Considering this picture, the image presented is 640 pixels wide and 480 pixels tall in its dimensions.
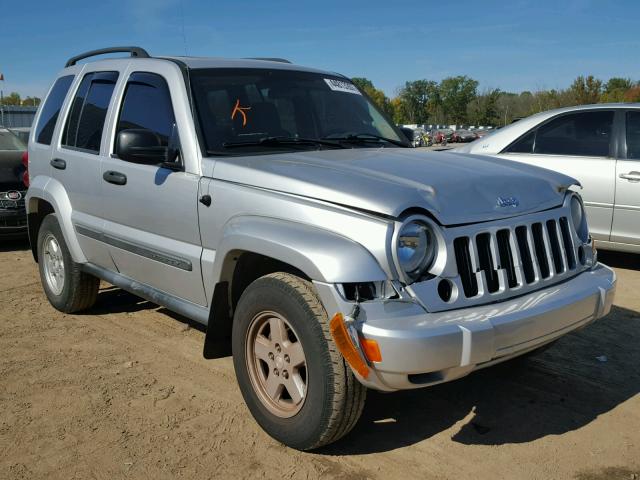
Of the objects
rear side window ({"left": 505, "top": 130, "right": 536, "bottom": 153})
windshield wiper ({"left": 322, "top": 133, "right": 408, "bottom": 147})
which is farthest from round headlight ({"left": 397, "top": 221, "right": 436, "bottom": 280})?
rear side window ({"left": 505, "top": 130, "right": 536, "bottom": 153})

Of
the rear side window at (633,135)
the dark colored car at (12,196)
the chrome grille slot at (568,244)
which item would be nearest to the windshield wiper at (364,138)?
the chrome grille slot at (568,244)

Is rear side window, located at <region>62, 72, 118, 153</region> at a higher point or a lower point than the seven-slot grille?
higher

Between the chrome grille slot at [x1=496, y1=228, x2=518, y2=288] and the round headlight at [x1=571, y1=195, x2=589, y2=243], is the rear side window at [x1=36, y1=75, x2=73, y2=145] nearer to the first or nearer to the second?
the chrome grille slot at [x1=496, y1=228, x2=518, y2=288]

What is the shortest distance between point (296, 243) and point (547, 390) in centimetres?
195

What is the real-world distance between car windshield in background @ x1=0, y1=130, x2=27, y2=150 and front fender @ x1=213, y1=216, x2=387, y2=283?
729cm

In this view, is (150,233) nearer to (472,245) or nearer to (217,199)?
(217,199)

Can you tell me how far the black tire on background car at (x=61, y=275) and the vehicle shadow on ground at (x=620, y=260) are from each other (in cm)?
527

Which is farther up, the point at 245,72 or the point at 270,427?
the point at 245,72

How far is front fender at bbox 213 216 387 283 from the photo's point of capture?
267 cm

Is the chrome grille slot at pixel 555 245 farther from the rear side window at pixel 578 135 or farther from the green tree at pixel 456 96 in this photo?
the green tree at pixel 456 96

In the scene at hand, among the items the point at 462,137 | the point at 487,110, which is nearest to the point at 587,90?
the point at 462,137

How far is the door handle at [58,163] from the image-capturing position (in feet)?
16.0

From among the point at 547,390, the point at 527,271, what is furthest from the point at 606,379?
the point at 527,271

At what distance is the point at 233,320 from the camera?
3400 millimetres
